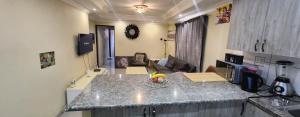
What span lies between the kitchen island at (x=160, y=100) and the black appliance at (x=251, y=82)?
0.08 meters

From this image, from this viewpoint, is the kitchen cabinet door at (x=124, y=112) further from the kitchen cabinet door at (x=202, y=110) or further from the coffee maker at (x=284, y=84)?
the coffee maker at (x=284, y=84)

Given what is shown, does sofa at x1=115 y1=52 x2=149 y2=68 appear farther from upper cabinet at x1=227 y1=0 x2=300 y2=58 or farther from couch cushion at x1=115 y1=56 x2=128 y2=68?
upper cabinet at x1=227 y1=0 x2=300 y2=58

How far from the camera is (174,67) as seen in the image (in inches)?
204

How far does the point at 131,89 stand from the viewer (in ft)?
5.37

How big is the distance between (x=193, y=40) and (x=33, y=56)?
12.4 feet

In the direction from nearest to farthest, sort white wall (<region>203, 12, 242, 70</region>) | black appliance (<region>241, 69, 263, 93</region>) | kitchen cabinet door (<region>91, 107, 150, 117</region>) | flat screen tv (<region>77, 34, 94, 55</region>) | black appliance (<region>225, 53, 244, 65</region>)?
kitchen cabinet door (<region>91, 107, 150, 117</region>), black appliance (<region>241, 69, 263, 93</region>), black appliance (<region>225, 53, 244, 65</region>), white wall (<region>203, 12, 242, 70</region>), flat screen tv (<region>77, 34, 94, 55</region>)

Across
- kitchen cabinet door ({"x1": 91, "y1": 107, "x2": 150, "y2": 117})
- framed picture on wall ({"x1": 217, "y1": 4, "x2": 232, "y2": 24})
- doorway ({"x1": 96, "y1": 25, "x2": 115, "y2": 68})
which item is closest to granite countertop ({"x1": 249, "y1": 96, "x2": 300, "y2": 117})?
kitchen cabinet door ({"x1": 91, "y1": 107, "x2": 150, "y2": 117})

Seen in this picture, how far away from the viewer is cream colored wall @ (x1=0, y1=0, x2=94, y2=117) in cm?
161

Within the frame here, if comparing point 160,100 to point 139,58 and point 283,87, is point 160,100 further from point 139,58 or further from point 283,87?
point 139,58

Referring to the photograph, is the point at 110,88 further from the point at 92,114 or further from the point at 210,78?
the point at 210,78

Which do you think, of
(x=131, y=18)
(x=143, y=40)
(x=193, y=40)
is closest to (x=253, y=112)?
(x=193, y=40)

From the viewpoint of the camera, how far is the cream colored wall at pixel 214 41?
3236 millimetres

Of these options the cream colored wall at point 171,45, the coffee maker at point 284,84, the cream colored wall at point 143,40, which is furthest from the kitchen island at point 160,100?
the cream colored wall at point 143,40

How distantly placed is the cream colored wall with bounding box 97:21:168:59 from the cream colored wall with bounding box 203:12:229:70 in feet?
11.2
